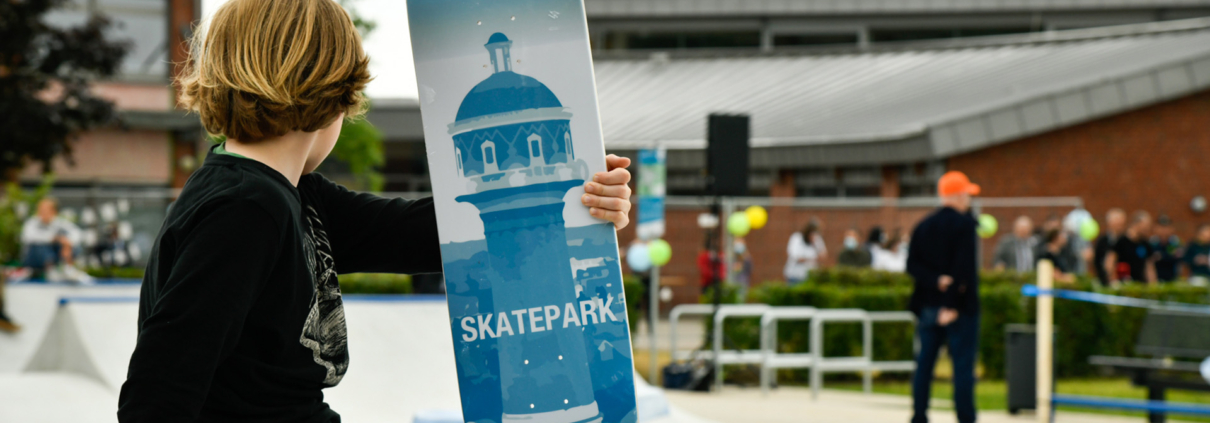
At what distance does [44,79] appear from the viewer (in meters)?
17.6

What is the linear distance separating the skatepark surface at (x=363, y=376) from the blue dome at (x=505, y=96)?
11.0 feet

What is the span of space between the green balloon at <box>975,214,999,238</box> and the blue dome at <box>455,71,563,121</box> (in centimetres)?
1437

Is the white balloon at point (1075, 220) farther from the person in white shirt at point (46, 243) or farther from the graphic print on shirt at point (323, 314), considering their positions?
the graphic print on shirt at point (323, 314)

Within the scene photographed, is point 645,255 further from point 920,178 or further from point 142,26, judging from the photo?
point 142,26

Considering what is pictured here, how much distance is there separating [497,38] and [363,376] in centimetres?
503

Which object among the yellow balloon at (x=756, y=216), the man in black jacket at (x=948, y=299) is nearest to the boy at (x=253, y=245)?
the man in black jacket at (x=948, y=299)

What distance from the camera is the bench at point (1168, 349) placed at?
308 inches

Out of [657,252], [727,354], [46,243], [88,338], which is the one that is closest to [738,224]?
[657,252]

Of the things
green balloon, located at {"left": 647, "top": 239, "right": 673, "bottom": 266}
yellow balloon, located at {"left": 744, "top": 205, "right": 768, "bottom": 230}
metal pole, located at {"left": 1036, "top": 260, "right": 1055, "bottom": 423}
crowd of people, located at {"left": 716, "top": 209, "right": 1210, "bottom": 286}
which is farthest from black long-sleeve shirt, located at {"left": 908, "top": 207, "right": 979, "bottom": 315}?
yellow balloon, located at {"left": 744, "top": 205, "right": 768, "bottom": 230}

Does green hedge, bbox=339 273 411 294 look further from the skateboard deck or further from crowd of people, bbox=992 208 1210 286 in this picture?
the skateboard deck

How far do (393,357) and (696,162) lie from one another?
50.8 ft

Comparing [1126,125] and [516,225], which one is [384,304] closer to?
[516,225]

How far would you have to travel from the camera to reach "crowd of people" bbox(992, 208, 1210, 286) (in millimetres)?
13586

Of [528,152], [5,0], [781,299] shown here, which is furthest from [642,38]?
[528,152]
